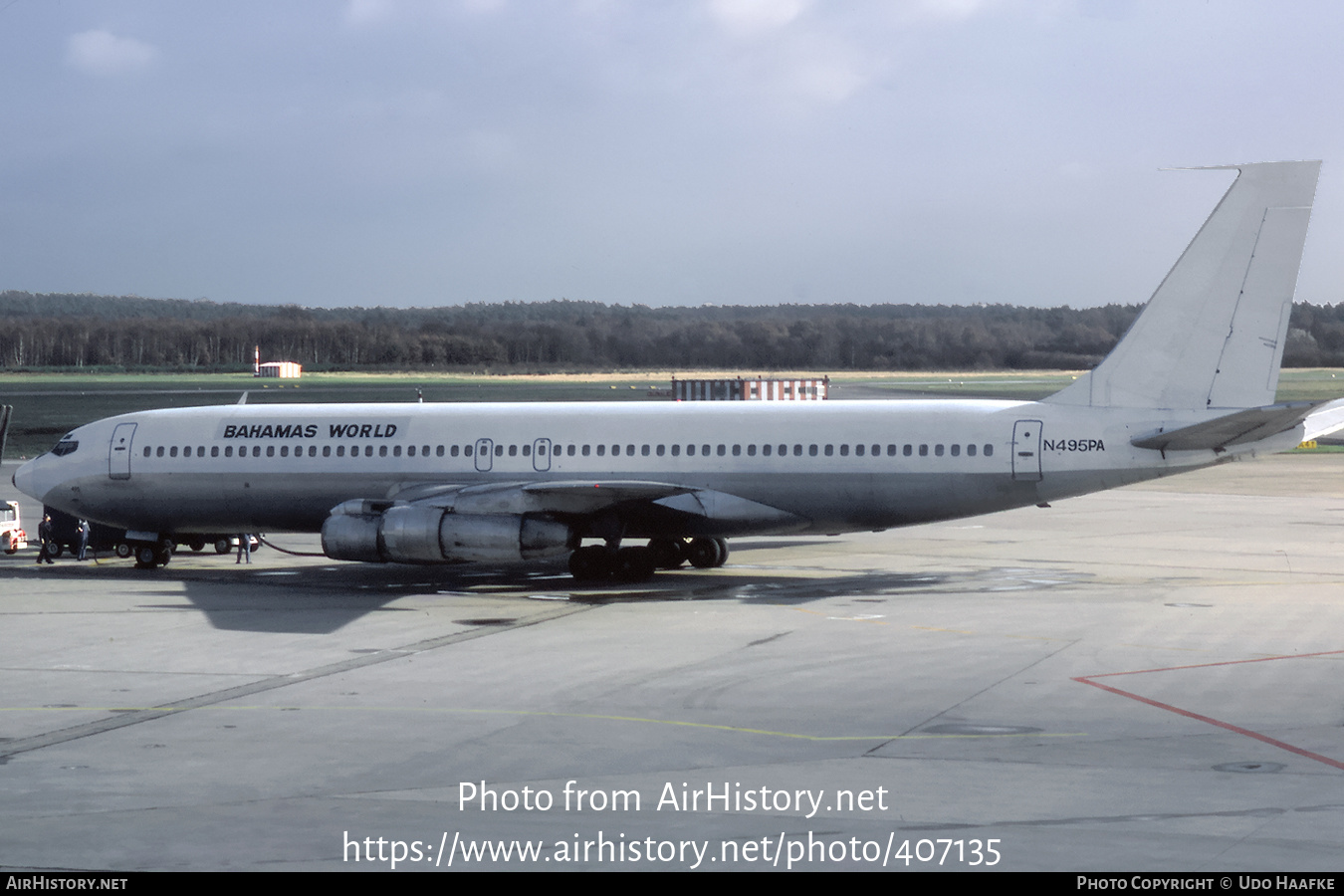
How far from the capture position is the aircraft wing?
2683 cm

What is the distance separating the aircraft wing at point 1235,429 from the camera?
26.8 meters

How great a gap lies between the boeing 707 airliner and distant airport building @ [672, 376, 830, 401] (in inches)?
1847

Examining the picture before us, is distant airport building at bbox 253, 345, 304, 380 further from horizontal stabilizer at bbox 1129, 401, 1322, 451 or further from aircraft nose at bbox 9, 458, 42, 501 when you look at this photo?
horizontal stabilizer at bbox 1129, 401, 1322, 451

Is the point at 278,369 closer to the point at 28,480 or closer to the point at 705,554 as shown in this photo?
the point at 28,480

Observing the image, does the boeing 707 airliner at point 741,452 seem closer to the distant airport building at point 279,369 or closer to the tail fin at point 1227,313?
the tail fin at point 1227,313

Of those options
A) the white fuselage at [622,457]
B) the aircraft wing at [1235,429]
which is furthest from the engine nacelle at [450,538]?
the aircraft wing at [1235,429]

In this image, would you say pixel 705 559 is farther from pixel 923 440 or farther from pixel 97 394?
pixel 97 394

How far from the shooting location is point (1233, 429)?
27609mm

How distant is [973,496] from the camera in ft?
96.7

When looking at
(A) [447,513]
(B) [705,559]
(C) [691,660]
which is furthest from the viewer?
(B) [705,559]

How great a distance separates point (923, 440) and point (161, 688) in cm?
1637

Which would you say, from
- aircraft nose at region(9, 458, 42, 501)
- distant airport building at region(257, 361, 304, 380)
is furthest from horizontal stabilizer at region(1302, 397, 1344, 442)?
distant airport building at region(257, 361, 304, 380)

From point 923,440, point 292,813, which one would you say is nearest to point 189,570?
point 923,440

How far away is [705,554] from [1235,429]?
1208cm
